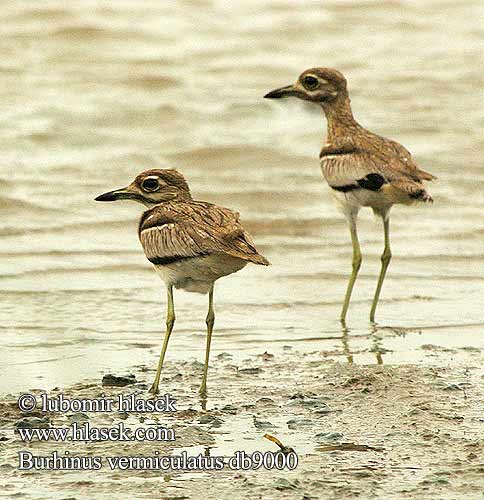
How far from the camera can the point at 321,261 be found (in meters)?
11.1

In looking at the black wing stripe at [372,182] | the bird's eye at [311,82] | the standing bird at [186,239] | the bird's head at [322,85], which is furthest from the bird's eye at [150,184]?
the bird's eye at [311,82]

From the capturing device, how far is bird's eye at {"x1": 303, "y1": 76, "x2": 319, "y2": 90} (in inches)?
395

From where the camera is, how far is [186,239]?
7195 mm

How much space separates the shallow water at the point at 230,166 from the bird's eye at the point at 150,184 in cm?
102

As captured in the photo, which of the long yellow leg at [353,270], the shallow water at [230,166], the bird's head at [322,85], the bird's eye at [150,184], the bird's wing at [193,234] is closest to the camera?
the bird's wing at [193,234]

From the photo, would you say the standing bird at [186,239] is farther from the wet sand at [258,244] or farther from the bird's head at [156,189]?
the wet sand at [258,244]

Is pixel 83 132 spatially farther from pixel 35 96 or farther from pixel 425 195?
pixel 425 195

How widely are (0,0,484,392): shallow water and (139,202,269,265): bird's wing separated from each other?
87 centimetres

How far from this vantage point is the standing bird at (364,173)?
29.6 feet

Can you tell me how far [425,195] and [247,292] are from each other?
64.6 inches

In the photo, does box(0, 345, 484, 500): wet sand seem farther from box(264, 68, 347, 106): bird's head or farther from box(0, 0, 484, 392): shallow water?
box(264, 68, 347, 106): bird's head

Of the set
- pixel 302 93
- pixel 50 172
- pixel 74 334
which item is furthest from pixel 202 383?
pixel 50 172

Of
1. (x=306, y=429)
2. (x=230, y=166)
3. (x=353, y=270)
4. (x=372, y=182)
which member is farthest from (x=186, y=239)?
(x=230, y=166)

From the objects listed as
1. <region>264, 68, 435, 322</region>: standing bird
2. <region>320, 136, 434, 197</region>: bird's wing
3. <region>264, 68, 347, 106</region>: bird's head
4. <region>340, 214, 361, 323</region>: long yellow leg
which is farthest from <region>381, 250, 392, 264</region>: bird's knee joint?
<region>264, 68, 347, 106</region>: bird's head
